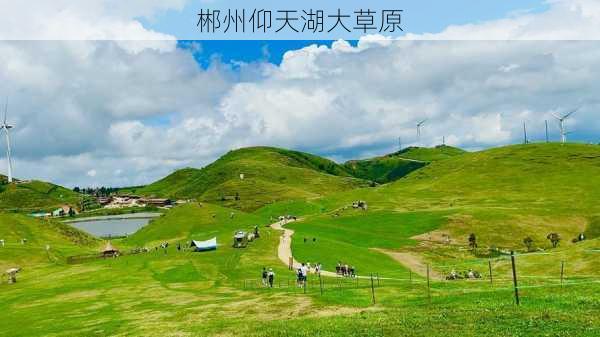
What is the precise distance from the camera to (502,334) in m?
31.9

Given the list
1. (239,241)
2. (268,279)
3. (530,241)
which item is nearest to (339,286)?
(268,279)

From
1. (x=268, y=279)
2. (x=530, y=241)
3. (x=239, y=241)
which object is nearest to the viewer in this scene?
(x=268, y=279)

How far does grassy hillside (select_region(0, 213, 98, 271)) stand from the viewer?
130875 millimetres

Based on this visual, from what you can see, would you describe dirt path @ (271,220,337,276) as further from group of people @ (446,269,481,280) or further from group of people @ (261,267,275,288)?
group of people @ (446,269,481,280)

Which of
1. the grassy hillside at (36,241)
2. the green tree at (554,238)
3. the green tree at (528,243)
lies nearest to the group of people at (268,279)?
the grassy hillside at (36,241)

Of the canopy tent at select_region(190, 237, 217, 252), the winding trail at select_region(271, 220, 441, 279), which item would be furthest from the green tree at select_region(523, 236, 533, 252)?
the canopy tent at select_region(190, 237, 217, 252)

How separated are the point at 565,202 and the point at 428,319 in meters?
185

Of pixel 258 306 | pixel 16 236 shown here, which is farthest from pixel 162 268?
pixel 16 236

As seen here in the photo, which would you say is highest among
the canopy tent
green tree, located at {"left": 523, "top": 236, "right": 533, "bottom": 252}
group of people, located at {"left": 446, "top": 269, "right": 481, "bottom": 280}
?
the canopy tent

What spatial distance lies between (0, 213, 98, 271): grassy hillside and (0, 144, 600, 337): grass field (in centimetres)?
80

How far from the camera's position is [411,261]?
113 m

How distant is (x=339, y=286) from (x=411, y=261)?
50.7 m

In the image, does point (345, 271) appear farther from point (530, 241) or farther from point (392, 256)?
point (530, 241)

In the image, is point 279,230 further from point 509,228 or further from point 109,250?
→ point 509,228
